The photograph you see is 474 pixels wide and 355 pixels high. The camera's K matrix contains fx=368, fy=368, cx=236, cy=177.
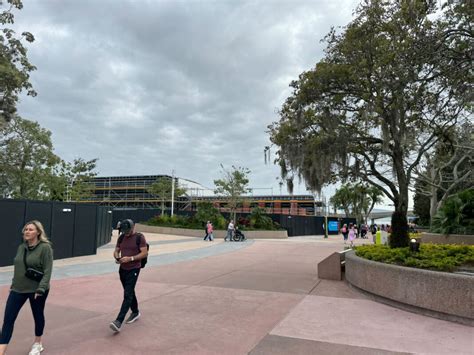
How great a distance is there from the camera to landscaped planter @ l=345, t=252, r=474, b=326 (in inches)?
222

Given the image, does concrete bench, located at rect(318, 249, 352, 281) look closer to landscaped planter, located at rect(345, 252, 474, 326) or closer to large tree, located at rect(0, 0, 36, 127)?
landscaped planter, located at rect(345, 252, 474, 326)

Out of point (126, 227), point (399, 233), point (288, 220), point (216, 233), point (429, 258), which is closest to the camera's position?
point (126, 227)

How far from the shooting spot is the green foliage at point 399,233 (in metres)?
9.27

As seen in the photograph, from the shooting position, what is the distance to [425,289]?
6105 millimetres

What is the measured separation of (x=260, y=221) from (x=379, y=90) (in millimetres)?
22873

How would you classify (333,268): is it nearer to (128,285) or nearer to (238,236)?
(128,285)

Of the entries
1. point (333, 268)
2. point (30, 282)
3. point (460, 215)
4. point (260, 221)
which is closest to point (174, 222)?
point (260, 221)

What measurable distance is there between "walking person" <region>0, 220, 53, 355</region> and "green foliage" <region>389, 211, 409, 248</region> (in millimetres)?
7978

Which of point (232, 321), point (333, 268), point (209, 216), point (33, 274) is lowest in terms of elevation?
point (232, 321)

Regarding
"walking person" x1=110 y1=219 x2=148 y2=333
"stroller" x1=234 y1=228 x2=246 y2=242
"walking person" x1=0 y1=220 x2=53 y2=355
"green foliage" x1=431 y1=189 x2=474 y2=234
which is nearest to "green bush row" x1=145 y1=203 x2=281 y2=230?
"stroller" x1=234 y1=228 x2=246 y2=242

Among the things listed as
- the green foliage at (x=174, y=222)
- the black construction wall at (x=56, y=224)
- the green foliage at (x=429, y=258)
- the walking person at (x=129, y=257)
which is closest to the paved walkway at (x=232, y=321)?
the walking person at (x=129, y=257)

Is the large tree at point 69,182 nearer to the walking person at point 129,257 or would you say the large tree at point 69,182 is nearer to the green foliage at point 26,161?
the green foliage at point 26,161

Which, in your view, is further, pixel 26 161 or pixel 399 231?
pixel 26 161

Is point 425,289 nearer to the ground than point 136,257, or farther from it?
nearer to the ground
